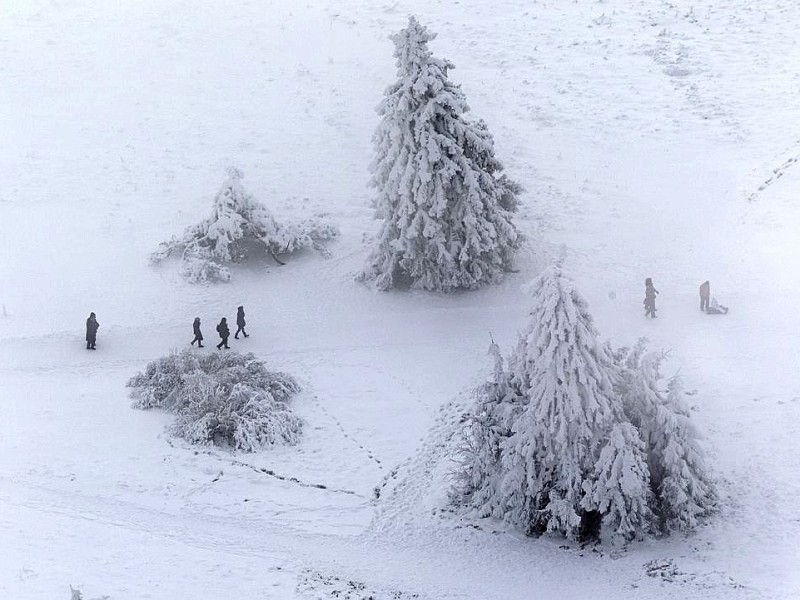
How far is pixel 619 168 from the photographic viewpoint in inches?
1483

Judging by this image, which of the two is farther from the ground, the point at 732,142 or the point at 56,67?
the point at 56,67

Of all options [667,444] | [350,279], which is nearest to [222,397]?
[350,279]

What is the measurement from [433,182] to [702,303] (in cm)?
887

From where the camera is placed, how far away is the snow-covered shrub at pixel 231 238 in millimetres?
31188

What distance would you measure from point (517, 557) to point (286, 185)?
70.0 ft

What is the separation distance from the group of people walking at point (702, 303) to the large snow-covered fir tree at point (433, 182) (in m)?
4.34

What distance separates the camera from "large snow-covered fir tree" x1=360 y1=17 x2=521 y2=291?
28141mm

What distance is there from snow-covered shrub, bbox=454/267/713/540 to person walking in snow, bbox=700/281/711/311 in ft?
32.7

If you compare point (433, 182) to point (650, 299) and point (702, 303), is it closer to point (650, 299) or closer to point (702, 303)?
point (650, 299)

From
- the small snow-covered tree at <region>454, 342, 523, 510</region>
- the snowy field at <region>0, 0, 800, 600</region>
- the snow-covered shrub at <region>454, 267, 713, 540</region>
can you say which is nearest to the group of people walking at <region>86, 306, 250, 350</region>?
the snowy field at <region>0, 0, 800, 600</region>

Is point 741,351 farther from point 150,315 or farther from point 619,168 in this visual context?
point 150,315

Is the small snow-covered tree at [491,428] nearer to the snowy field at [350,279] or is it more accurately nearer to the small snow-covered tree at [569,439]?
the small snow-covered tree at [569,439]

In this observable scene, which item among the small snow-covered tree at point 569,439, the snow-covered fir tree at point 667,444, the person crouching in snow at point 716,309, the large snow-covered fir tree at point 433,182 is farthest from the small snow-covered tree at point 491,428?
the person crouching in snow at point 716,309

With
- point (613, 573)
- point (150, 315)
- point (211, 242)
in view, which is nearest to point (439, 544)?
point (613, 573)
